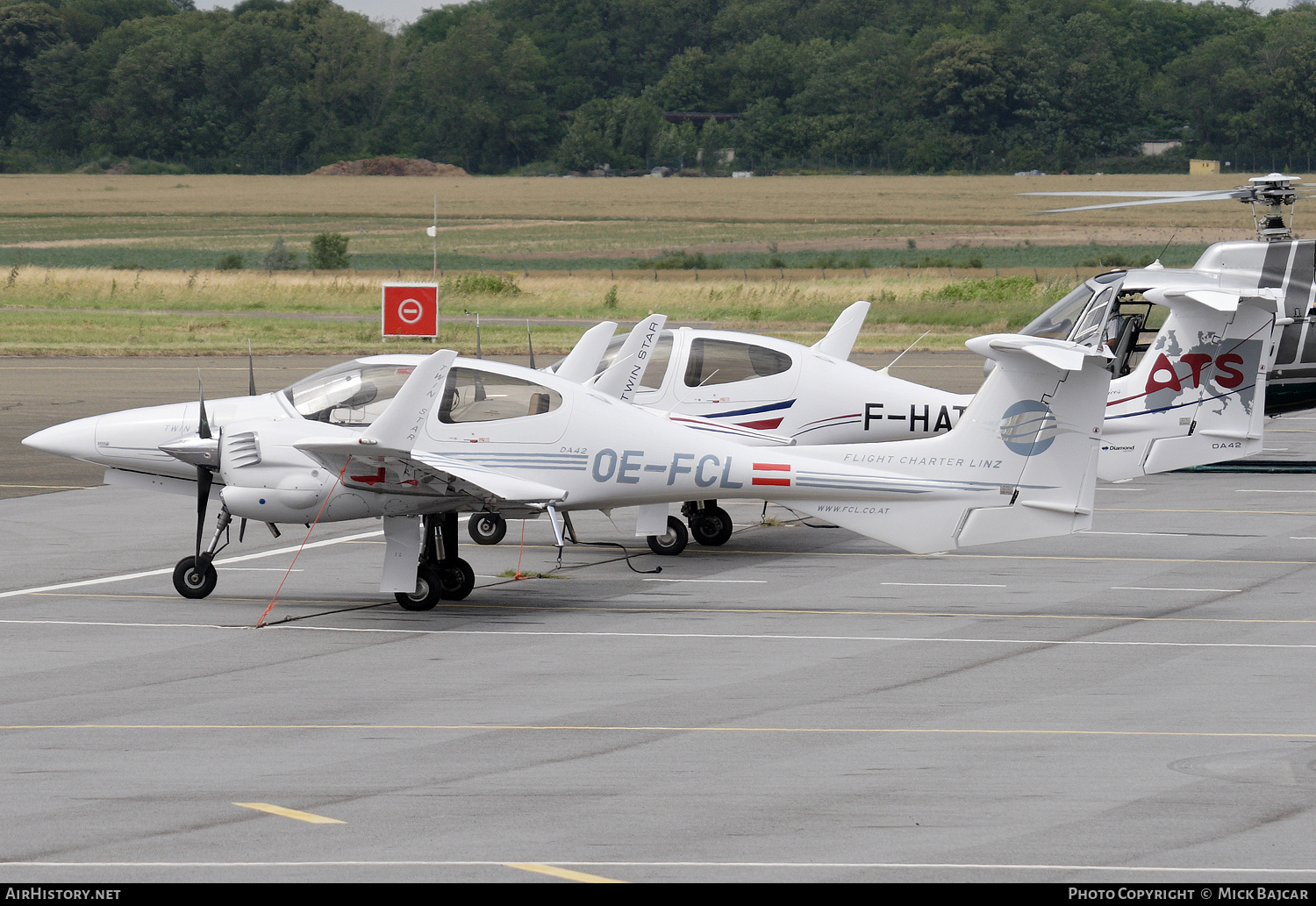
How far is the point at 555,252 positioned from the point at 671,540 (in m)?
79.9

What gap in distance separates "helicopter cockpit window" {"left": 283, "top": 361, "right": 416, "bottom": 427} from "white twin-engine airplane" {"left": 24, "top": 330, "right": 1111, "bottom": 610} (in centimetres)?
2

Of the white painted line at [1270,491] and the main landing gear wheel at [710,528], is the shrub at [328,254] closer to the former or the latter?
the white painted line at [1270,491]

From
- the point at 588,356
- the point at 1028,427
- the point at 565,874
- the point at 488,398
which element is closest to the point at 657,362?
the point at 588,356

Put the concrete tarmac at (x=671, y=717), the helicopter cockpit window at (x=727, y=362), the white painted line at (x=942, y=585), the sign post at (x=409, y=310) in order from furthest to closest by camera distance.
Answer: the sign post at (x=409, y=310) → the helicopter cockpit window at (x=727, y=362) → the white painted line at (x=942, y=585) → the concrete tarmac at (x=671, y=717)

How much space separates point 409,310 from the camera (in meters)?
44.4

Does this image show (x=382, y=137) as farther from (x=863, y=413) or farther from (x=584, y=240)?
(x=863, y=413)

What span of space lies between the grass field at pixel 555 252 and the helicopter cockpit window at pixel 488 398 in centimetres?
2665

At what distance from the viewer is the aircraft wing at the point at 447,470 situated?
44.6 ft

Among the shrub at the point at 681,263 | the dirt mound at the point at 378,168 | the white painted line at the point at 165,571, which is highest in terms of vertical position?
the dirt mound at the point at 378,168

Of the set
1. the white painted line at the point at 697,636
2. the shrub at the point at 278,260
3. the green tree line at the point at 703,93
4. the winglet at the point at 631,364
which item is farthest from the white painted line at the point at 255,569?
the green tree line at the point at 703,93

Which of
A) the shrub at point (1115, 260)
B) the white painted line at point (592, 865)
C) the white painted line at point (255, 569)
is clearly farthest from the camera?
the shrub at point (1115, 260)

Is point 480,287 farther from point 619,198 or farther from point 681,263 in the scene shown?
point 619,198

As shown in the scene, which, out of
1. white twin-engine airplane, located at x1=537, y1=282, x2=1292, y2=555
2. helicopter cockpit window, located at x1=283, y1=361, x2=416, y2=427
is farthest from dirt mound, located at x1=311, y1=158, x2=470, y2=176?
helicopter cockpit window, located at x1=283, y1=361, x2=416, y2=427

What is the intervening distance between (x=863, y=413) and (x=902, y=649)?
630 cm
